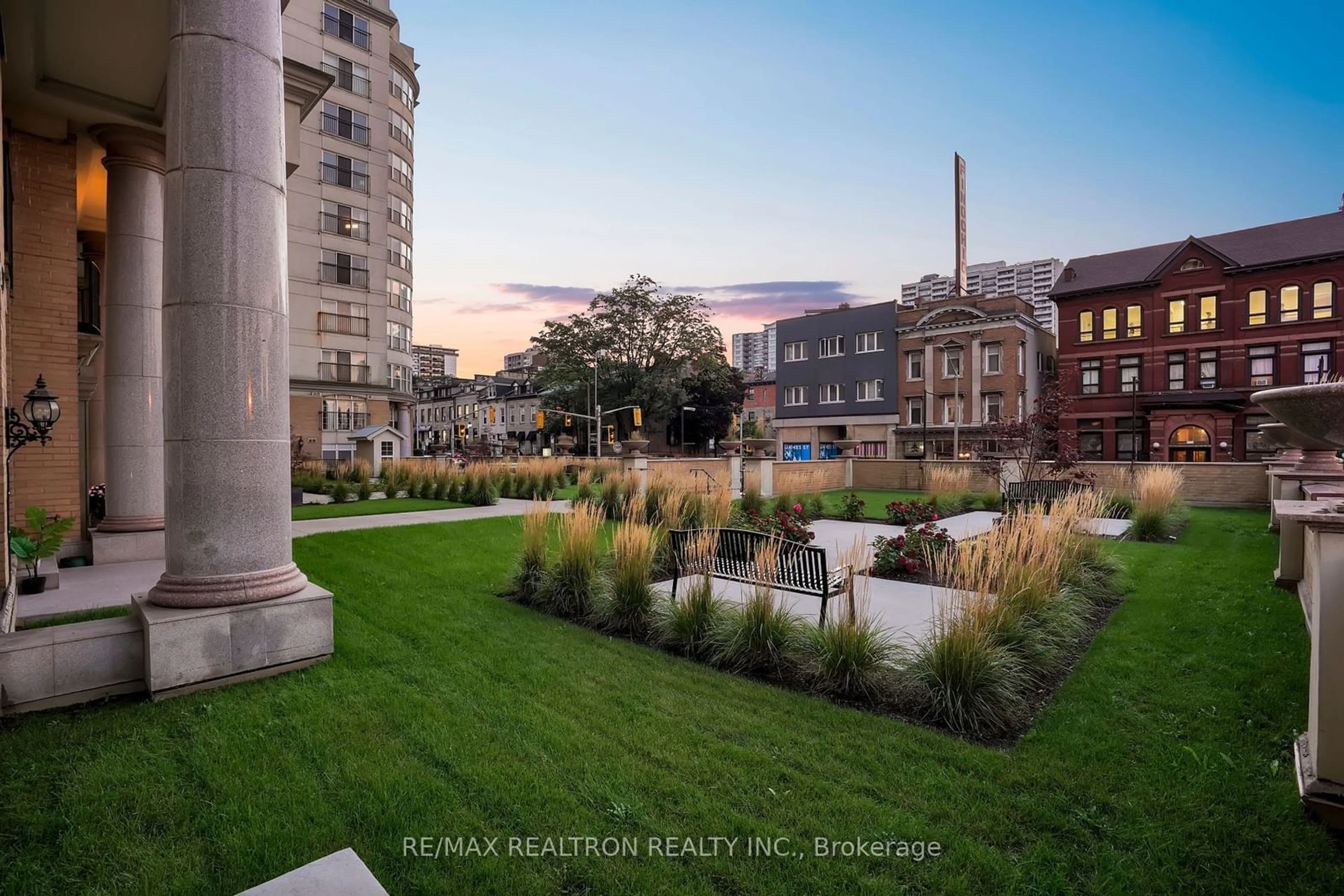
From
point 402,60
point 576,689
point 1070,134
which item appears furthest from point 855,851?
point 402,60

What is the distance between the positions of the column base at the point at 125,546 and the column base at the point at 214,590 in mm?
4831

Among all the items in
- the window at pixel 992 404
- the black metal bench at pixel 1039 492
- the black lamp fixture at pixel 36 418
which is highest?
the window at pixel 992 404

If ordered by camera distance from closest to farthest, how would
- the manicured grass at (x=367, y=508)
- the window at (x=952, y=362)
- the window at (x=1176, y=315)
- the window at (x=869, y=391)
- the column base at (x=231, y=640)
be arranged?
1. the column base at (x=231, y=640)
2. the manicured grass at (x=367, y=508)
3. the window at (x=1176, y=315)
4. the window at (x=952, y=362)
5. the window at (x=869, y=391)

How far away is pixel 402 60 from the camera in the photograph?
1485 inches

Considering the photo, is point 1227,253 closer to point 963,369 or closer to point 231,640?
point 963,369

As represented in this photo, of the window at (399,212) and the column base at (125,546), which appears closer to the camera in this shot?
the column base at (125,546)

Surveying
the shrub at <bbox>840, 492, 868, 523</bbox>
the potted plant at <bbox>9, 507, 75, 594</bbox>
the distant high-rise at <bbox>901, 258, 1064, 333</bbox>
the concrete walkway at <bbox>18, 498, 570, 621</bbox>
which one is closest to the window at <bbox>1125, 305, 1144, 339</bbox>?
the shrub at <bbox>840, 492, 868, 523</bbox>

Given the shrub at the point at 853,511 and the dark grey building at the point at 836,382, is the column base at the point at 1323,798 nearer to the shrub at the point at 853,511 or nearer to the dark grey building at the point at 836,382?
the shrub at the point at 853,511

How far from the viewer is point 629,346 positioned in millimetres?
54469

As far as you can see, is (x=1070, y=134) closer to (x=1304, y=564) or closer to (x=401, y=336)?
(x=1304, y=564)

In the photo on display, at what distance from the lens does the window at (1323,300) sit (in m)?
30.7

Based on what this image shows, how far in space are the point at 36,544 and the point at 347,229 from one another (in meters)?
33.5

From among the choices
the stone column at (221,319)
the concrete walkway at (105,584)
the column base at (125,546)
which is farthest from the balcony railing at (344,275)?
the stone column at (221,319)

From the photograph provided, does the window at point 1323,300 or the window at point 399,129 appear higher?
the window at point 399,129
